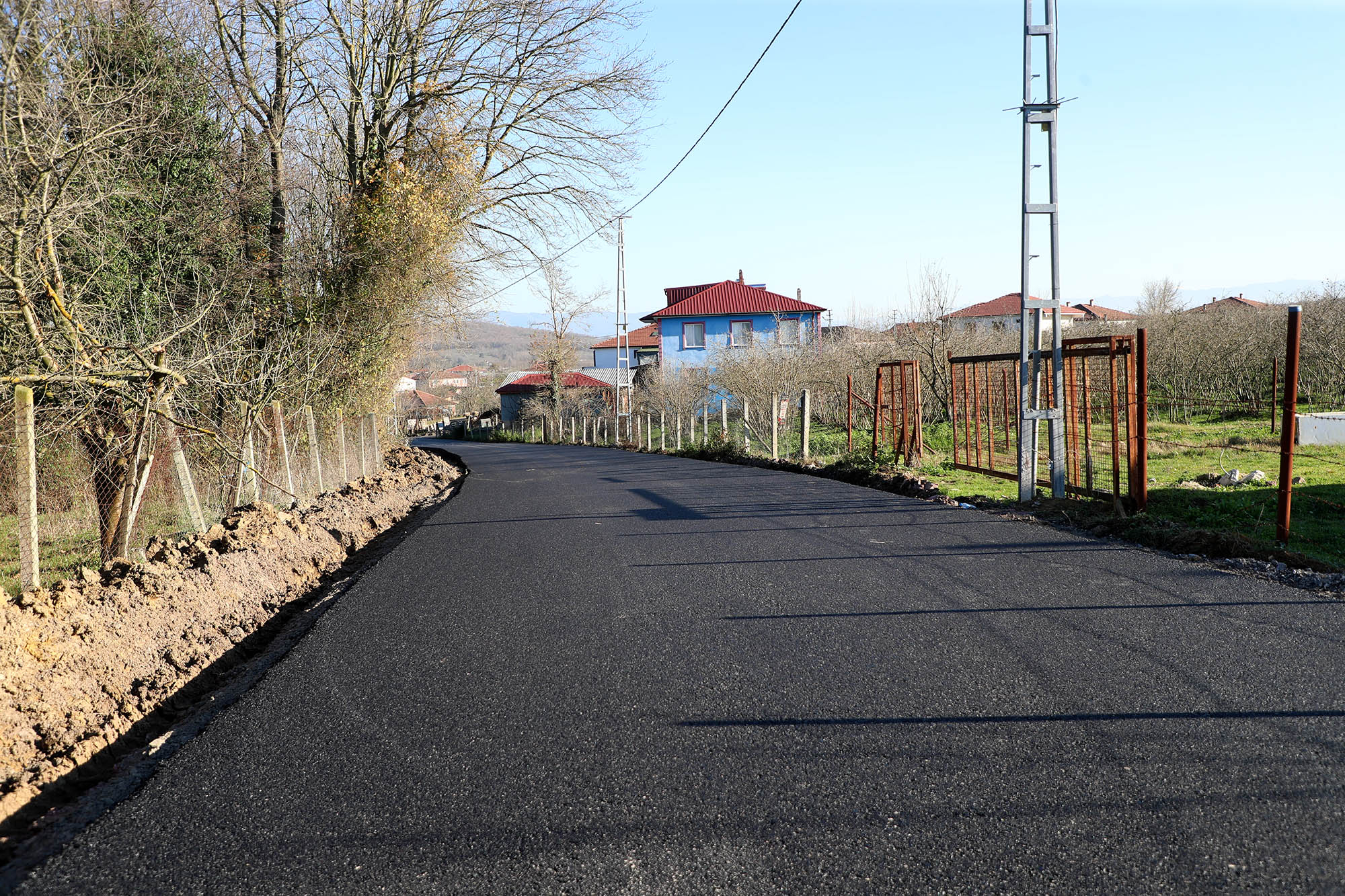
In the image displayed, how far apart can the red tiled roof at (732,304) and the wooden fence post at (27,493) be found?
50854 millimetres

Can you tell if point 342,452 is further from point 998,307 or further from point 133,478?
point 998,307

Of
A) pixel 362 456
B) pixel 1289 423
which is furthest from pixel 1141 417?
pixel 362 456

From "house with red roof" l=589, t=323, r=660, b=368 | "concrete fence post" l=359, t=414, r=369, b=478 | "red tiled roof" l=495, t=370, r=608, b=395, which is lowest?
"concrete fence post" l=359, t=414, r=369, b=478

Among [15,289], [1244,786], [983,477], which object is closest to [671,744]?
[1244,786]

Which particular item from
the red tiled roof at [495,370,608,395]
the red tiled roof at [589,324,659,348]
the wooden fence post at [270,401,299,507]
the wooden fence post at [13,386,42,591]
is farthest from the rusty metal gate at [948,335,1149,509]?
the red tiled roof at [589,324,659,348]

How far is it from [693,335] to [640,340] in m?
14.5

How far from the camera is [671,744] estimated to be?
13.3ft

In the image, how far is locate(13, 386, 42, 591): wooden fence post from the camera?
571 cm

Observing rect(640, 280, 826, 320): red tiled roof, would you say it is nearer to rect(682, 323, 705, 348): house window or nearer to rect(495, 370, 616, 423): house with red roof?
rect(682, 323, 705, 348): house window

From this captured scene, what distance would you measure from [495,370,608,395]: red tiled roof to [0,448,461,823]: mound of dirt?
160ft

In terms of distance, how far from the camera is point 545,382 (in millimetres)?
62094

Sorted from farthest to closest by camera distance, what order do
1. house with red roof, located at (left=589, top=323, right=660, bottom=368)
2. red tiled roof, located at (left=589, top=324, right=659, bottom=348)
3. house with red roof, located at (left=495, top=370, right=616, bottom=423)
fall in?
red tiled roof, located at (left=589, top=324, right=659, bottom=348) → house with red roof, located at (left=589, top=323, right=660, bottom=368) → house with red roof, located at (left=495, top=370, right=616, bottom=423)

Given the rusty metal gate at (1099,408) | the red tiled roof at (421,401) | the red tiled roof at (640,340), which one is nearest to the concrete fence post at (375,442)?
the rusty metal gate at (1099,408)

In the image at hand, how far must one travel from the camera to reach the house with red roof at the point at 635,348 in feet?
217
